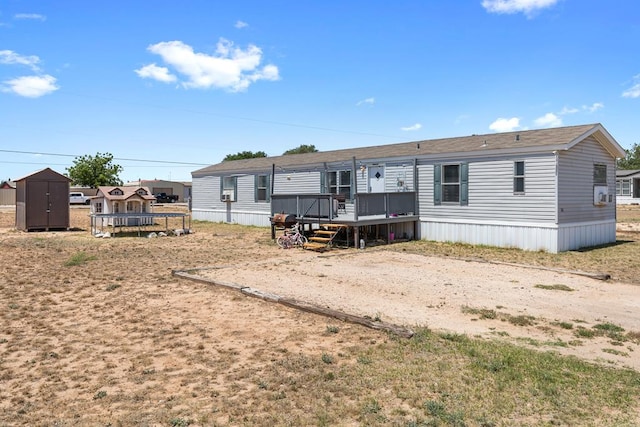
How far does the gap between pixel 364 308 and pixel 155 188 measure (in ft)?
209

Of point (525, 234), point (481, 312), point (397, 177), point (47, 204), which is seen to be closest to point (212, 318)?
point (481, 312)

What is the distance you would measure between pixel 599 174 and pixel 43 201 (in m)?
23.4

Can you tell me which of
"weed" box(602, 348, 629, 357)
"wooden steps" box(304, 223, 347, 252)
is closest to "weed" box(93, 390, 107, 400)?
"weed" box(602, 348, 629, 357)

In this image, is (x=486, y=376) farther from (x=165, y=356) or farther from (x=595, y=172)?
(x=595, y=172)

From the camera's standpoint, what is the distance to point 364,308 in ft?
24.9

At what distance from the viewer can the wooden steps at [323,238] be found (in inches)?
599

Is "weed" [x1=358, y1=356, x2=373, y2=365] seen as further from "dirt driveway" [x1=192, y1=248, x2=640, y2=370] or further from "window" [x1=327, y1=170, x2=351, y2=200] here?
"window" [x1=327, y1=170, x2=351, y2=200]

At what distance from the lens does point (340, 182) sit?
2062 cm

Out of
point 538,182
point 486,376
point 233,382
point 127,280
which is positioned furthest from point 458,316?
point 538,182

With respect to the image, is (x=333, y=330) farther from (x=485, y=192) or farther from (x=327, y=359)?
(x=485, y=192)

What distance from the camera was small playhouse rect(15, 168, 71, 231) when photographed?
22.4 metres

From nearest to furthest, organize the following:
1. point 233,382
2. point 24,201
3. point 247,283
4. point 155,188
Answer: point 233,382 → point 247,283 → point 24,201 → point 155,188

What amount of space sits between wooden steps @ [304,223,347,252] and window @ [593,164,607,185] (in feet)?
28.4

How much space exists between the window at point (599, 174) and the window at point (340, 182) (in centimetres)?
895
